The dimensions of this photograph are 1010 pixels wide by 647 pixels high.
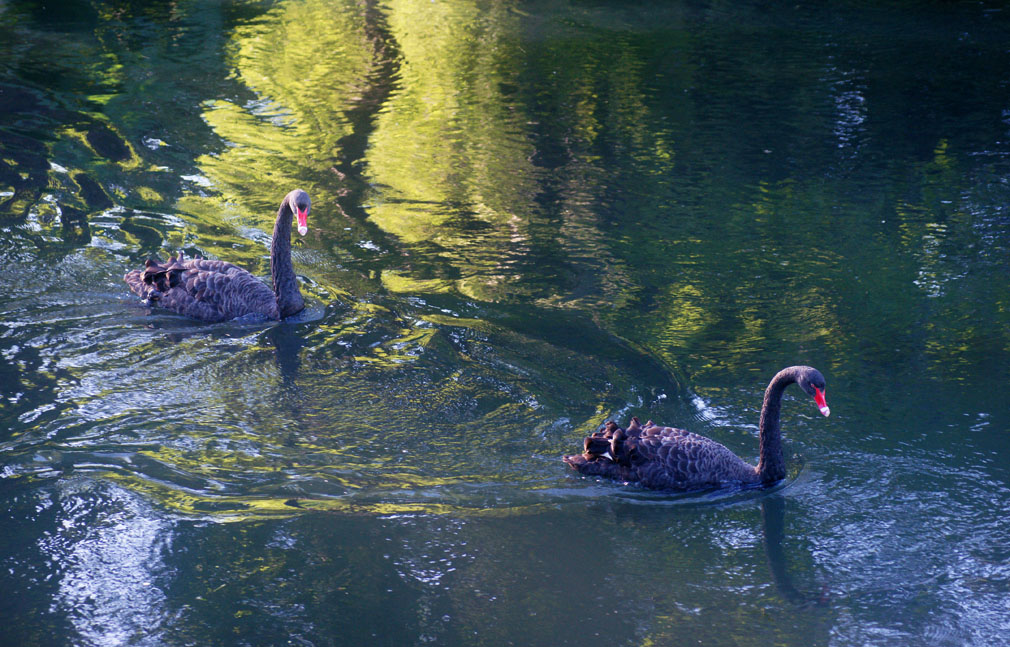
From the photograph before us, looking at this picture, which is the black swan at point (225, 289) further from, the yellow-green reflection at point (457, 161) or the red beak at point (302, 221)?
the yellow-green reflection at point (457, 161)

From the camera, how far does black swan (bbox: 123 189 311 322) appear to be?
6.53 m

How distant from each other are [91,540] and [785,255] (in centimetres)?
556

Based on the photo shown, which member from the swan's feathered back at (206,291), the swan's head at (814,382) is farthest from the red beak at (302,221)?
the swan's head at (814,382)

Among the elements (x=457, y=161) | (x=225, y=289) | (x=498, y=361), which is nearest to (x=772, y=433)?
(x=498, y=361)

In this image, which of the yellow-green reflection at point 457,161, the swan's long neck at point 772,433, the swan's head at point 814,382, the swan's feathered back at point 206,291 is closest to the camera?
the swan's head at point 814,382

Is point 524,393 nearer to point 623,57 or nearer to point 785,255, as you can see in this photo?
point 785,255

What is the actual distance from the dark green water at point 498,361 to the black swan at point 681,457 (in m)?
0.12

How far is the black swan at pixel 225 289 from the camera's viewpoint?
21.4ft

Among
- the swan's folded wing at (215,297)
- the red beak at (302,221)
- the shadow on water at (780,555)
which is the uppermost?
the red beak at (302,221)

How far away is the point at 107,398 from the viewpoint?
5.48m

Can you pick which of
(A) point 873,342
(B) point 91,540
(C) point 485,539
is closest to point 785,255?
(A) point 873,342

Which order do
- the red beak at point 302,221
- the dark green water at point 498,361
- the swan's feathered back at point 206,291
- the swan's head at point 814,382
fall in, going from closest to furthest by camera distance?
the dark green water at point 498,361, the swan's head at point 814,382, the red beak at point 302,221, the swan's feathered back at point 206,291

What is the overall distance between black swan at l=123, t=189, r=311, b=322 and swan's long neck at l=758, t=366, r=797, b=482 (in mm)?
3347

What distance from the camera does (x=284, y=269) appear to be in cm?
659
